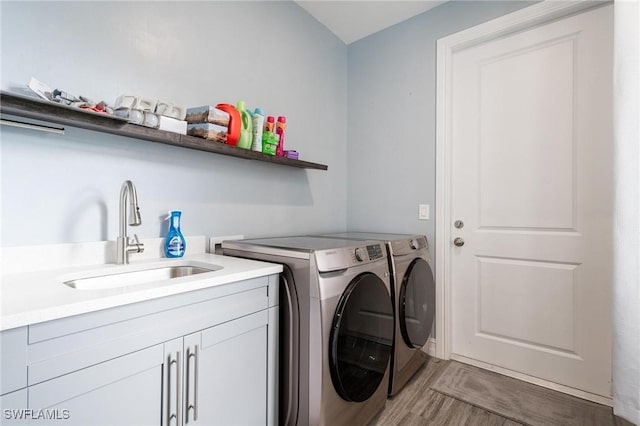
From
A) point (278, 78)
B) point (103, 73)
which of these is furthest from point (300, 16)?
point (103, 73)

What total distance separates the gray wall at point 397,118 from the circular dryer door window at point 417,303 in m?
0.38

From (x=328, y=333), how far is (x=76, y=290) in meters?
0.90

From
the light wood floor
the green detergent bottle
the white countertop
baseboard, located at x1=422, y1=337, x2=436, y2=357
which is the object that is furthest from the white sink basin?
baseboard, located at x1=422, y1=337, x2=436, y2=357

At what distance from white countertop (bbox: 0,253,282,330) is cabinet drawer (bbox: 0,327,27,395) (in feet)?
0.09

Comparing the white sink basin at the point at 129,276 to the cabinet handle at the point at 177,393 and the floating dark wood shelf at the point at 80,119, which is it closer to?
the cabinet handle at the point at 177,393

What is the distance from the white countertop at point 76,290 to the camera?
751 mm

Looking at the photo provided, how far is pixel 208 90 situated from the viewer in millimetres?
1781

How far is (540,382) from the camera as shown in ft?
6.47

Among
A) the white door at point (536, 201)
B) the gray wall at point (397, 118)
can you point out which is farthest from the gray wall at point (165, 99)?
the white door at point (536, 201)

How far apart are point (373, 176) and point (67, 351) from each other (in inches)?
90.3

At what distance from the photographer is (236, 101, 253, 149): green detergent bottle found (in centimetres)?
173

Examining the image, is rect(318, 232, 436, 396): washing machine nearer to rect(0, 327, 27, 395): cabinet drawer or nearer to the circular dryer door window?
the circular dryer door window

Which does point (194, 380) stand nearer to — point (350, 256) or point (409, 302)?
point (350, 256)

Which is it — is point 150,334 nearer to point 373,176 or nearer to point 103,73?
point 103,73
